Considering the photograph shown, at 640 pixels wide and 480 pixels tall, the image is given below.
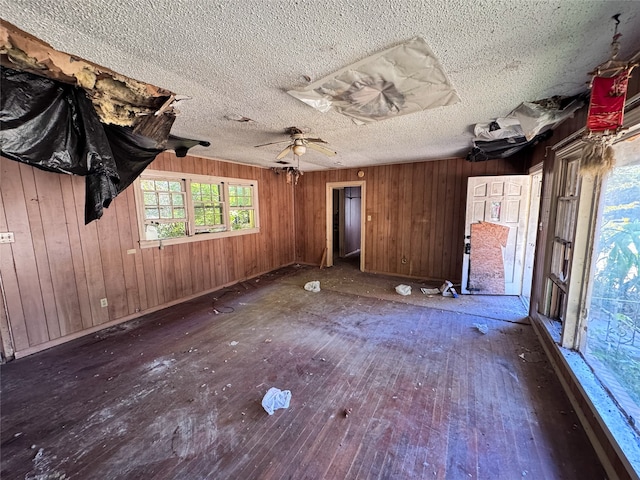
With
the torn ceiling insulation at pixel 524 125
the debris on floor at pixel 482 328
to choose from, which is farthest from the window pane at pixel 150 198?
the debris on floor at pixel 482 328

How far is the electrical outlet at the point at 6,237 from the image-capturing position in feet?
7.94

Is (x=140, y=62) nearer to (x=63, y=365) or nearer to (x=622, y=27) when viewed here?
(x=622, y=27)

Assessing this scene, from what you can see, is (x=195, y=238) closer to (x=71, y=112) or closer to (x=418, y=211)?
(x=71, y=112)

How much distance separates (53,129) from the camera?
1781 millimetres

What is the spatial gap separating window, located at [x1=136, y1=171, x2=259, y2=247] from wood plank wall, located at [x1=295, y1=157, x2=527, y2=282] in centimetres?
200

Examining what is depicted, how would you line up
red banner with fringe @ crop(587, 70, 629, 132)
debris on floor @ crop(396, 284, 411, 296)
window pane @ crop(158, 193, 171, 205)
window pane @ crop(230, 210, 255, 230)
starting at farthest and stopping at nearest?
window pane @ crop(230, 210, 255, 230), debris on floor @ crop(396, 284, 411, 296), window pane @ crop(158, 193, 171, 205), red banner with fringe @ crop(587, 70, 629, 132)

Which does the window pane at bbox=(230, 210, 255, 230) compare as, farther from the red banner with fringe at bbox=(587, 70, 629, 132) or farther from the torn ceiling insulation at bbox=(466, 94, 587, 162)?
the red banner with fringe at bbox=(587, 70, 629, 132)

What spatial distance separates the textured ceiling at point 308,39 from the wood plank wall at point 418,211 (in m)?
2.61

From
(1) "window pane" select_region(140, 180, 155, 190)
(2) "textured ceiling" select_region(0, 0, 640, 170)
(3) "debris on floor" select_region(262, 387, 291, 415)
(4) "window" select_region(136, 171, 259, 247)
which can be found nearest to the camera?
(2) "textured ceiling" select_region(0, 0, 640, 170)

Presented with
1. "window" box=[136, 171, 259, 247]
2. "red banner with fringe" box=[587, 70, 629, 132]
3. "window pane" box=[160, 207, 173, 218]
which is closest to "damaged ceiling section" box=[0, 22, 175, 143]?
"window" box=[136, 171, 259, 247]

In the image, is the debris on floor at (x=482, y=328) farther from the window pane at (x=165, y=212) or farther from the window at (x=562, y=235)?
the window pane at (x=165, y=212)

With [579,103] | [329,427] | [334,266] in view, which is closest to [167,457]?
[329,427]

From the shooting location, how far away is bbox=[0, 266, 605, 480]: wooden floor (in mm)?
1491

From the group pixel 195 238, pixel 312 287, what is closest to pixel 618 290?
pixel 312 287
